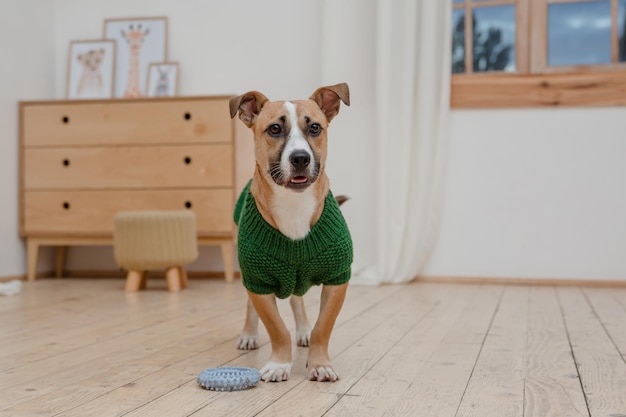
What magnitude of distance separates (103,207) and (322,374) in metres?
2.74

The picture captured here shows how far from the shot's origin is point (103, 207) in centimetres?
421

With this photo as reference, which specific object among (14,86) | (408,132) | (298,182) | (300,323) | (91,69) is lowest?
(300,323)

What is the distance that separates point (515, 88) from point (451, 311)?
62.7 inches

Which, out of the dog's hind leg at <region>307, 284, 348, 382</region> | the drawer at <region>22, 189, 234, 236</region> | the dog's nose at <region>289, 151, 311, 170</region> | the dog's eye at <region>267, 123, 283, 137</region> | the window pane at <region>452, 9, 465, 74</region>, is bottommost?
the dog's hind leg at <region>307, 284, 348, 382</region>

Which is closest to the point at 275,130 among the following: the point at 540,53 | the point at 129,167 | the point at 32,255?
the point at 129,167

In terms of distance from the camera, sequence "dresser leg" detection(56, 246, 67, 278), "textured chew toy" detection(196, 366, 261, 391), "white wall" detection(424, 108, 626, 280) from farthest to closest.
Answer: "dresser leg" detection(56, 246, 67, 278)
"white wall" detection(424, 108, 626, 280)
"textured chew toy" detection(196, 366, 261, 391)

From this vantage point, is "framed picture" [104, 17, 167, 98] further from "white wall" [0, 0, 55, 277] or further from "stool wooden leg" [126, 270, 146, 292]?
"stool wooden leg" [126, 270, 146, 292]

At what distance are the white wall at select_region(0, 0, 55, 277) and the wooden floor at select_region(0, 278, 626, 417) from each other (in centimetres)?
93

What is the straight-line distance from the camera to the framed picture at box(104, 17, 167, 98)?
4500 millimetres

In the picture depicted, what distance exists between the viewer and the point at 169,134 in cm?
416

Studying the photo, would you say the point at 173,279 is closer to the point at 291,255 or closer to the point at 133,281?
the point at 133,281

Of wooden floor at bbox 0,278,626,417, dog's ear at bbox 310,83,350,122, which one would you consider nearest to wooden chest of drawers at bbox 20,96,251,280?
wooden floor at bbox 0,278,626,417

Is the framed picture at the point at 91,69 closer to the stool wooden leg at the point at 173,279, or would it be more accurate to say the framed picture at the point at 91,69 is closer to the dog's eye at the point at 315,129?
the stool wooden leg at the point at 173,279

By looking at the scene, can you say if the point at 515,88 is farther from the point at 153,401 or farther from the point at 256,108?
the point at 153,401
